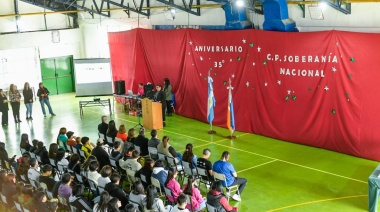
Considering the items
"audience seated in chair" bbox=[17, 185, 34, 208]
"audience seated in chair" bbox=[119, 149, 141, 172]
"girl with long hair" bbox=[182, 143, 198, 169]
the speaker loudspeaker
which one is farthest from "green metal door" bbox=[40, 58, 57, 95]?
"audience seated in chair" bbox=[17, 185, 34, 208]

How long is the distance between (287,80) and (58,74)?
14808mm

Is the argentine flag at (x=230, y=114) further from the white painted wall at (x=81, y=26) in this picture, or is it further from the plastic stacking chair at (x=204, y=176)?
the plastic stacking chair at (x=204, y=176)

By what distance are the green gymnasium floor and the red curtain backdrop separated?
1.39 ft

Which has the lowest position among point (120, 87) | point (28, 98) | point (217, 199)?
point (217, 199)

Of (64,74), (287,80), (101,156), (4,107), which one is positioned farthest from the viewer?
(64,74)

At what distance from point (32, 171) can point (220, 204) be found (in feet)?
13.2

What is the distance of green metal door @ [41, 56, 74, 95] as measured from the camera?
997 inches

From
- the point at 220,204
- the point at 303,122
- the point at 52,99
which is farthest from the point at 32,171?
the point at 52,99

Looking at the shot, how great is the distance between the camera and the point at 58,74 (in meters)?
25.8

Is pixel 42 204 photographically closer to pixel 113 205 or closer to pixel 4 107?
pixel 113 205

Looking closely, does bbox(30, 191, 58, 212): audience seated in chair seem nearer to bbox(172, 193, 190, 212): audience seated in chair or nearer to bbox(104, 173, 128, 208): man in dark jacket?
bbox(104, 173, 128, 208): man in dark jacket

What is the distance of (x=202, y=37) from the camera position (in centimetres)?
1698

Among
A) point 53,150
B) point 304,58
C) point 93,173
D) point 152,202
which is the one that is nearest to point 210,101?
point 304,58

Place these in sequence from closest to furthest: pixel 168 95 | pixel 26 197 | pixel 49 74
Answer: pixel 26 197 → pixel 168 95 → pixel 49 74
